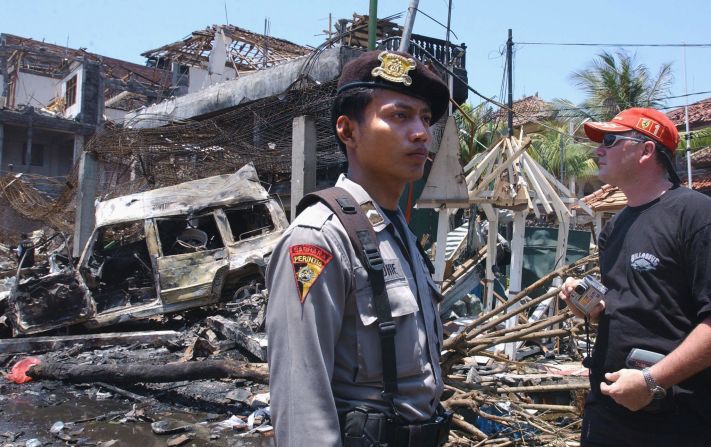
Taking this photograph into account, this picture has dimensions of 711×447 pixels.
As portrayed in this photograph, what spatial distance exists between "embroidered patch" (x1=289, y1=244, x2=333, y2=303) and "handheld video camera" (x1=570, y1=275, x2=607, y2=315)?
1.22 metres

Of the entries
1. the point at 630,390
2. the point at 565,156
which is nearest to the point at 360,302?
the point at 630,390

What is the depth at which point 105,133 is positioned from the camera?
12.2 metres

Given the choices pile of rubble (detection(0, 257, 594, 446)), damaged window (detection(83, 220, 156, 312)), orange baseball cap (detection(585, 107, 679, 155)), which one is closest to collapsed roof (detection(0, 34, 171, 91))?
damaged window (detection(83, 220, 156, 312))

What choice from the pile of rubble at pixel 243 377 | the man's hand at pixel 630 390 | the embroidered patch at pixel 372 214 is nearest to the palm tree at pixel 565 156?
the pile of rubble at pixel 243 377

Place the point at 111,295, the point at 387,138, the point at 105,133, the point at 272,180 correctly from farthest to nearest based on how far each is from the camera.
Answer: the point at 272,180, the point at 105,133, the point at 111,295, the point at 387,138

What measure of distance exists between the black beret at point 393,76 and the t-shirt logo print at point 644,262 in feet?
3.09

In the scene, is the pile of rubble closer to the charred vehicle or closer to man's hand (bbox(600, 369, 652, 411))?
the charred vehicle

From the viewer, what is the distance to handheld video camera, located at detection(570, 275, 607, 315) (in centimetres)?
205

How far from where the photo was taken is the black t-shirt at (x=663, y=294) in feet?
6.00

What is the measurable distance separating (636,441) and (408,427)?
3.38ft

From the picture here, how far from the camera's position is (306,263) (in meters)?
1.22

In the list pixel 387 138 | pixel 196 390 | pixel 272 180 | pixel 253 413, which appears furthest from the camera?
pixel 272 180

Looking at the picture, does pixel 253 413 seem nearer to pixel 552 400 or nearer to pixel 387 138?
pixel 552 400

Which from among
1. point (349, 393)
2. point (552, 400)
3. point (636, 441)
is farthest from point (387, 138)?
point (552, 400)
